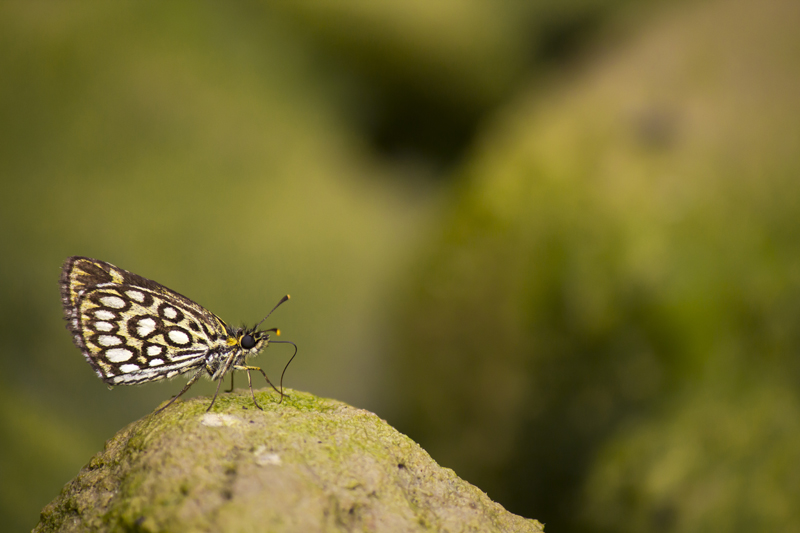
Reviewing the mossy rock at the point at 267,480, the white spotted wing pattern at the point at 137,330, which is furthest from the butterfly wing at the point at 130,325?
the mossy rock at the point at 267,480

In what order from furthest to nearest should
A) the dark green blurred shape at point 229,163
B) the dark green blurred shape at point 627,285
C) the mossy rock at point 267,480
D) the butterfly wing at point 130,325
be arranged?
the dark green blurred shape at point 229,163, the dark green blurred shape at point 627,285, the butterfly wing at point 130,325, the mossy rock at point 267,480

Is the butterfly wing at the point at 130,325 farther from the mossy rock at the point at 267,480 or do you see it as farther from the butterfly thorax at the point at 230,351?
the mossy rock at the point at 267,480

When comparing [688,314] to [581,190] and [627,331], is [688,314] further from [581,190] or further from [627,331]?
[581,190]

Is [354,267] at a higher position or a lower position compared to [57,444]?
higher

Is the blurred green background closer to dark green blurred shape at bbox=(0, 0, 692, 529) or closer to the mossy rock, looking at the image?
dark green blurred shape at bbox=(0, 0, 692, 529)

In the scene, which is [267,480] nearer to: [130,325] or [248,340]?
[248,340]

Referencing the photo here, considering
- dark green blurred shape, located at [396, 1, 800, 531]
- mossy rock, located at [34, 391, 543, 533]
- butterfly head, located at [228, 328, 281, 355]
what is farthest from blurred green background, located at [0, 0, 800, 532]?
butterfly head, located at [228, 328, 281, 355]

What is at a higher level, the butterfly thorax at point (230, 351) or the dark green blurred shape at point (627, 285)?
the dark green blurred shape at point (627, 285)

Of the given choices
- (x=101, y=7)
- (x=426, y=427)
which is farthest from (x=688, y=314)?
(x=101, y=7)
